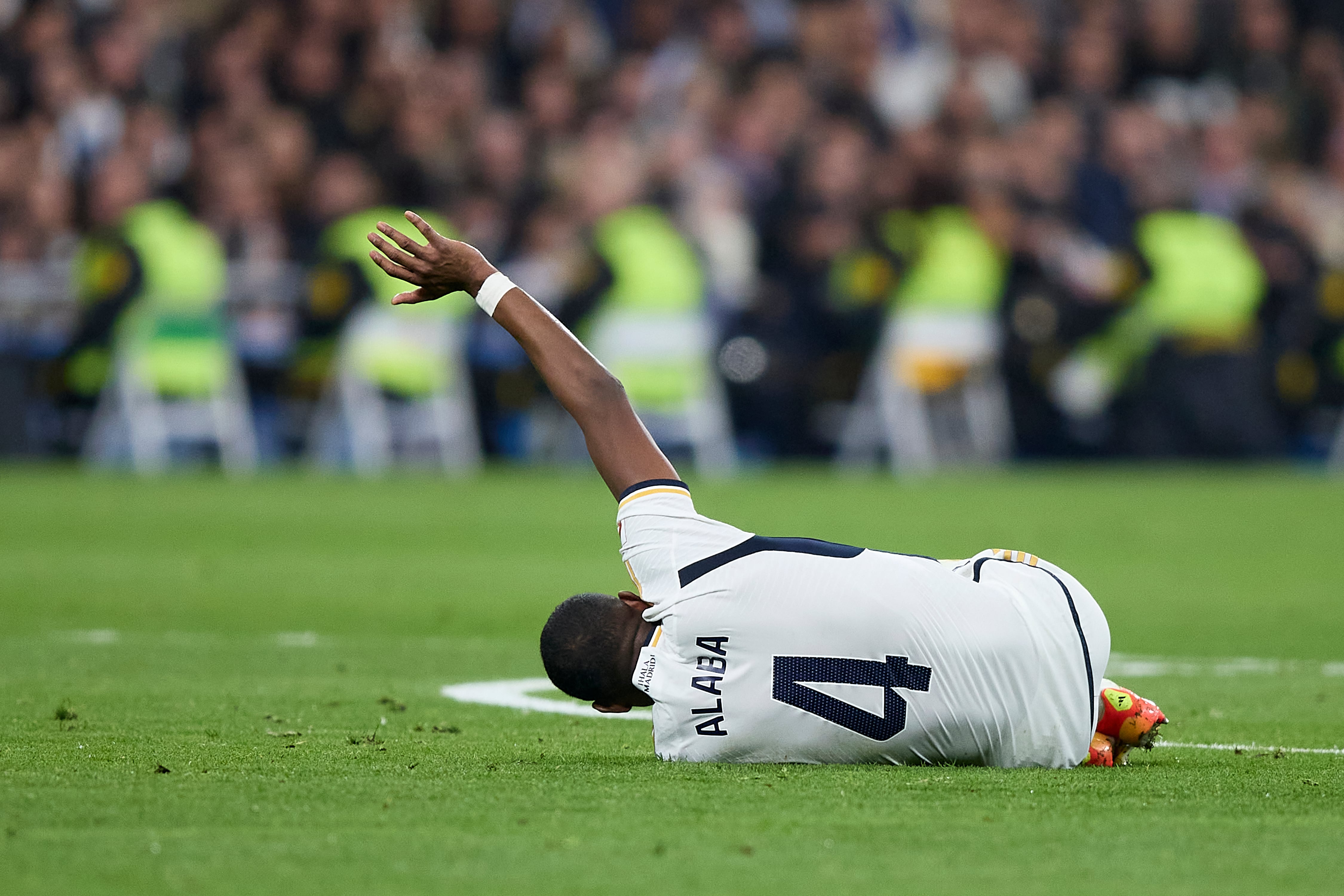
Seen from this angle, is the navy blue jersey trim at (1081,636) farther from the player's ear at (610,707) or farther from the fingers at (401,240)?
the fingers at (401,240)

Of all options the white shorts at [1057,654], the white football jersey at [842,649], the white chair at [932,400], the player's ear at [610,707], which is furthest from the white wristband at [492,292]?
the white chair at [932,400]

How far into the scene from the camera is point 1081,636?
5148mm

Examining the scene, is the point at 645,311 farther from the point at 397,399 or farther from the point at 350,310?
the point at 397,399

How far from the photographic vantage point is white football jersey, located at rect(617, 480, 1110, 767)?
5.06 meters

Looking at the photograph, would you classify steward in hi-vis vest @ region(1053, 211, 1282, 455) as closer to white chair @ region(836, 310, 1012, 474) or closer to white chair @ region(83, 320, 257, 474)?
white chair @ region(836, 310, 1012, 474)

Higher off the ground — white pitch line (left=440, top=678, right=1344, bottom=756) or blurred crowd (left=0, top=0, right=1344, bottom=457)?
blurred crowd (left=0, top=0, right=1344, bottom=457)

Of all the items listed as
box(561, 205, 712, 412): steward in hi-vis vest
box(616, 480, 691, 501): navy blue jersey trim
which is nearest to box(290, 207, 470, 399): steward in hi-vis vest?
box(561, 205, 712, 412): steward in hi-vis vest

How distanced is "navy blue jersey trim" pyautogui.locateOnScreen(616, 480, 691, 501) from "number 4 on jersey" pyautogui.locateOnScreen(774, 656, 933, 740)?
52cm

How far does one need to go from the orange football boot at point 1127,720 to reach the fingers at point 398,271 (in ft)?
6.94

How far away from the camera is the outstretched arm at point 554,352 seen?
5.38m

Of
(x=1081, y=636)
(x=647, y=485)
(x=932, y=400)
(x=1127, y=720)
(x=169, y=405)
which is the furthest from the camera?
(x=932, y=400)

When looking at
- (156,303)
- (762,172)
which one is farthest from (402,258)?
(762,172)

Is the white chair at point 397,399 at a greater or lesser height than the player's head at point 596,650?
greater

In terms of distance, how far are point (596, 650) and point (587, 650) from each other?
0.08 ft
